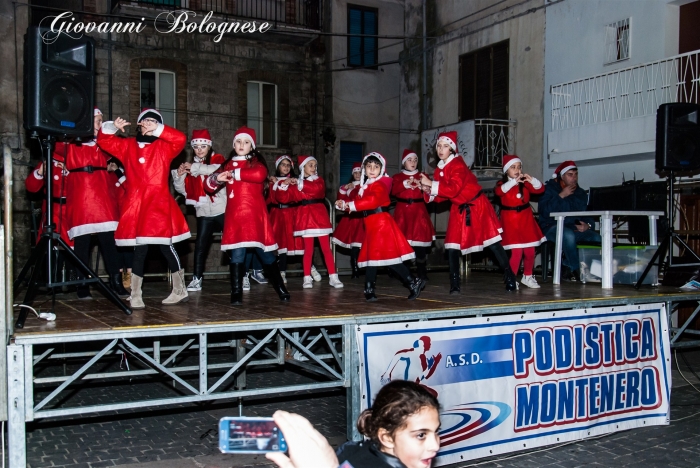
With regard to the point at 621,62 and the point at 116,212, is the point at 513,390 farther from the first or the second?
the point at 621,62

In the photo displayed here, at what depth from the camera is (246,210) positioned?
6855 mm

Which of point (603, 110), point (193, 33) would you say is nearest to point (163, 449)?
point (603, 110)

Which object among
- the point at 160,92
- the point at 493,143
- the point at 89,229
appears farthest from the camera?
the point at 160,92

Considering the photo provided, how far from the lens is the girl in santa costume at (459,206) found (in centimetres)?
765

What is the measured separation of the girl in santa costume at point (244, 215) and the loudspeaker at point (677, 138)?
478cm

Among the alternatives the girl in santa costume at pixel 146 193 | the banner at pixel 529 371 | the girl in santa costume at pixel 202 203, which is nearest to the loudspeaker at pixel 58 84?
the girl in santa costume at pixel 146 193

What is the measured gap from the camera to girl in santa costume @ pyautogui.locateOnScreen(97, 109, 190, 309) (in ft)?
20.2

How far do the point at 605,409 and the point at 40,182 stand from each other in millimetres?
6143

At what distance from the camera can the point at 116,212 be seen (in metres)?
7.45

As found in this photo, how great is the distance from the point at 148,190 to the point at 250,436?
488cm

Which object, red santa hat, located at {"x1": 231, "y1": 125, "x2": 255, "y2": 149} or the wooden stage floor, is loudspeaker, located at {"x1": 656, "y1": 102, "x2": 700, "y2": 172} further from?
red santa hat, located at {"x1": 231, "y1": 125, "x2": 255, "y2": 149}

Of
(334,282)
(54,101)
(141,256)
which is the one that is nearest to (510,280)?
(334,282)

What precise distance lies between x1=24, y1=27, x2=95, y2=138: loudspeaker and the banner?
284 centimetres

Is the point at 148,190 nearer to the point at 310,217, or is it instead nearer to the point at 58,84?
the point at 58,84
